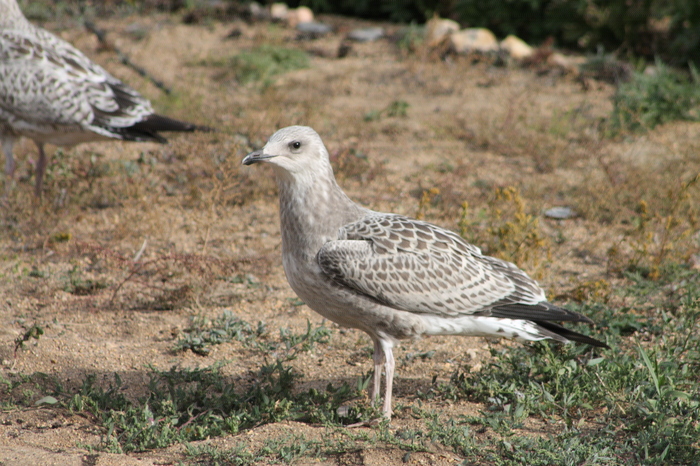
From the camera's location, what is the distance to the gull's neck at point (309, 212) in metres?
4.11

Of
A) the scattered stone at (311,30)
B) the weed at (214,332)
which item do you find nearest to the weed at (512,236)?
the weed at (214,332)

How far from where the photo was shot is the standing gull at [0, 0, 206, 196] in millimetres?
6625

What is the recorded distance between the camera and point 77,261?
233 inches

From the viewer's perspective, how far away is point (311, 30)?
11.2 meters

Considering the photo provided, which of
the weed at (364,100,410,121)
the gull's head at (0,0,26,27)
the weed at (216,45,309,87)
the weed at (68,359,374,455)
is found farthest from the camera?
the weed at (216,45,309,87)

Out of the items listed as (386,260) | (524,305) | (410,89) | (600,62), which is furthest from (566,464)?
(600,62)

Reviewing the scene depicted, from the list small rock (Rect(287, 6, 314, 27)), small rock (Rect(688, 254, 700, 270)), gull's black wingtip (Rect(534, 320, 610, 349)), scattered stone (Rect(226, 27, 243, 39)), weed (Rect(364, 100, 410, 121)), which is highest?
small rock (Rect(287, 6, 314, 27))

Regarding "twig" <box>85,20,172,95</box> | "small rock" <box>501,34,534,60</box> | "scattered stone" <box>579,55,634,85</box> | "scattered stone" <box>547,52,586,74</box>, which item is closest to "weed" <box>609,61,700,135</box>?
"scattered stone" <box>579,55,634,85</box>

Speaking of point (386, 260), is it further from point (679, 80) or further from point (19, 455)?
point (679, 80)

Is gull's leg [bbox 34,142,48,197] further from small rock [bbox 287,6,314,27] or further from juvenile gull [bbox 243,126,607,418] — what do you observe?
small rock [bbox 287,6,314,27]

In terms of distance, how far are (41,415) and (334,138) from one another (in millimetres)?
4917

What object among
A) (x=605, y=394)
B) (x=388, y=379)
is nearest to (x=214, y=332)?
(x=388, y=379)

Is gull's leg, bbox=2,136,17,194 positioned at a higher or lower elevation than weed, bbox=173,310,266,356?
higher

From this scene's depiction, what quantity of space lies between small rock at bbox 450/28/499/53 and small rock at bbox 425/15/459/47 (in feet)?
0.50
